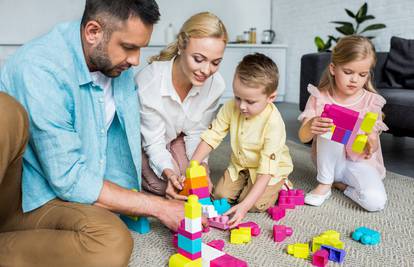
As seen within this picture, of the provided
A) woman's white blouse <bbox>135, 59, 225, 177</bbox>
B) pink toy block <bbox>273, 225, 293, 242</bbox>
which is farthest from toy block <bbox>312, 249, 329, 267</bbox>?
woman's white blouse <bbox>135, 59, 225, 177</bbox>

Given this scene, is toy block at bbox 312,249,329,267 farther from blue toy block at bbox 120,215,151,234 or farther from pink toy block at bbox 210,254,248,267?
blue toy block at bbox 120,215,151,234

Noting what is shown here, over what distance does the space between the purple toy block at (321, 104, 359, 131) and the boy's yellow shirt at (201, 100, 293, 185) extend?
0.18 metres

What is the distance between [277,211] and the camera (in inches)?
57.9

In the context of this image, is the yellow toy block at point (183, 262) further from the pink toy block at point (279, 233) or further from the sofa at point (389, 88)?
the sofa at point (389, 88)

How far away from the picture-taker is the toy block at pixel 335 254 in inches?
45.3

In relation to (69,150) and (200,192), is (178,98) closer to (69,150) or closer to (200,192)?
(200,192)

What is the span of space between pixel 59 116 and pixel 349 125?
100 centimetres

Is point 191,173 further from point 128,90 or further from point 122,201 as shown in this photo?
point 128,90

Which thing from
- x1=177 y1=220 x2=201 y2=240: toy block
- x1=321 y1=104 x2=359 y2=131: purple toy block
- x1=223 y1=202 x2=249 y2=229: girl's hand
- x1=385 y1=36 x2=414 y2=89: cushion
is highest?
x1=385 y1=36 x2=414 y2=89: cushion

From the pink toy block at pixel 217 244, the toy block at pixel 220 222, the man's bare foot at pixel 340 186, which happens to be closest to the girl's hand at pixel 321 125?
the man's bare foot at pixel 340 186

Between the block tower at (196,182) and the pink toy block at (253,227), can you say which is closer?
the block tower at (196,182)

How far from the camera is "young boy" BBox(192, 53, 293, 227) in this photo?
139 centimetres

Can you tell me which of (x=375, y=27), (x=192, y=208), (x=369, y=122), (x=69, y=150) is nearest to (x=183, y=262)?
(x=192, y=208)

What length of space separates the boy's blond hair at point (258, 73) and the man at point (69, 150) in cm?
41
